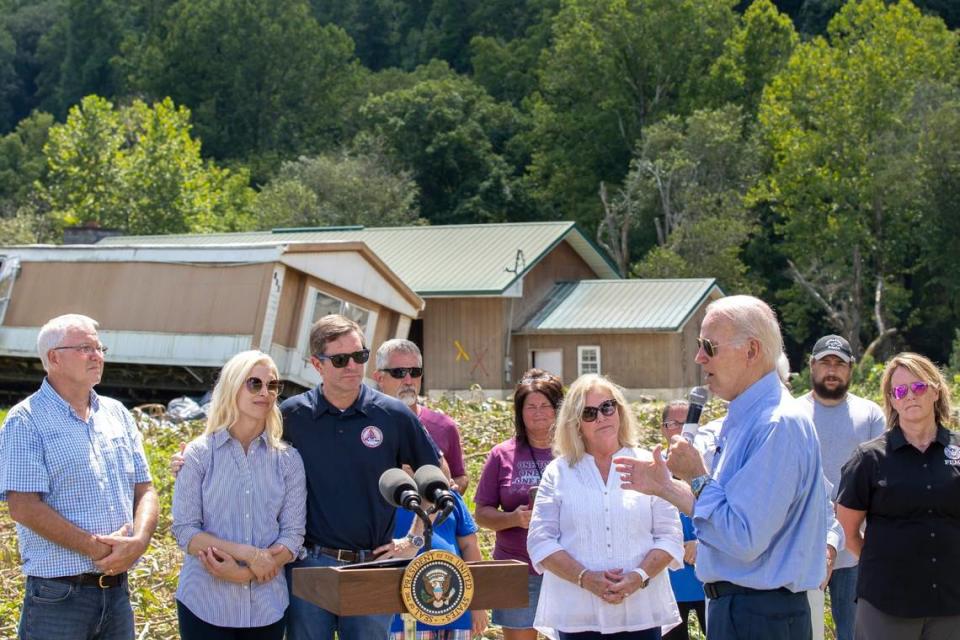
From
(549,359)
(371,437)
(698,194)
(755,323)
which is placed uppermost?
(698,194)

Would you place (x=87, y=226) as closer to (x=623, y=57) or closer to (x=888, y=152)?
(x=888, y=152)

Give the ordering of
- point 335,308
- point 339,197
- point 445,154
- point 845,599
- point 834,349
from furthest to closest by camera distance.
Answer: point 445,154, point 339,197, point 335,308, point 834,349, point 845,599

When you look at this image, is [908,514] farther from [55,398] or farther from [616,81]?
[616,81]

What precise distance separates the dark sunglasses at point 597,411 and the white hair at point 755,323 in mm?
1250

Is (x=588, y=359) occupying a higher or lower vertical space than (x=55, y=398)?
higher

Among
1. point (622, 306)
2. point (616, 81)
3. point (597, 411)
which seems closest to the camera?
point (597, 411)

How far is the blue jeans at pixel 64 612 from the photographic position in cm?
525

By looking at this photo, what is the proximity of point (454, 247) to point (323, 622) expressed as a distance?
3203 centimetres

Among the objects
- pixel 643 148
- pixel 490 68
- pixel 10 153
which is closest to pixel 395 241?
pixel 643 148

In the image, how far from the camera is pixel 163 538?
9938 millimetres

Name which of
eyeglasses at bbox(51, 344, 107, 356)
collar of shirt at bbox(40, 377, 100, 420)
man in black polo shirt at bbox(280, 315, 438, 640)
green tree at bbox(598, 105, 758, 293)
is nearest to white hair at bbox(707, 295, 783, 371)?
man in black polo shirt at bbox(280, 315, 438, 640)

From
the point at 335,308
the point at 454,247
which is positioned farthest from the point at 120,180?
the point at 335,308

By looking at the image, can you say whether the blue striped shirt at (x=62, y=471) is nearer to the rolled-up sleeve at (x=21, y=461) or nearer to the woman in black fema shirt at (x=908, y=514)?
the rolled-up sleeve at (x=21, y=461)

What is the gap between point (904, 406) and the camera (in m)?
5.89
